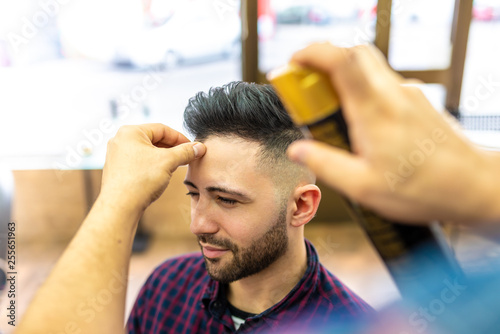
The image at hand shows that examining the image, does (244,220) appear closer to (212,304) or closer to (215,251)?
(215,251)

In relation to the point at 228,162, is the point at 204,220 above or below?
below

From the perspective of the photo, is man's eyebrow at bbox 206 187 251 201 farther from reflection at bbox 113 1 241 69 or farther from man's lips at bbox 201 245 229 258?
reflection at bbox 113 1 241 69

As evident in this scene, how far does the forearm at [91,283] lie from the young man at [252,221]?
0.48 metres

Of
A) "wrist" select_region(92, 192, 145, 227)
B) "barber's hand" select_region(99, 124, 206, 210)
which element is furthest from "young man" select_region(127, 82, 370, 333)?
"wrist" select_region(92, 192, 145, 227)

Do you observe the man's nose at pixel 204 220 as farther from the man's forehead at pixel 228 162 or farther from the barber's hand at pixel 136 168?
the barber's hand at pixel 136 168

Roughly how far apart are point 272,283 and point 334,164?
0.99m

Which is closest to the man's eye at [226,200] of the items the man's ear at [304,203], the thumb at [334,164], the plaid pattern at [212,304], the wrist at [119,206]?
the man's ear at [304,203]

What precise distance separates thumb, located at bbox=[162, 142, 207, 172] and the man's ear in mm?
389

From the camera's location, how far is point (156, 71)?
131 inches

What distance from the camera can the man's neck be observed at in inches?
53.5

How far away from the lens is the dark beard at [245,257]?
1.29 m

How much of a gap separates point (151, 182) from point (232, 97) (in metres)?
0.58

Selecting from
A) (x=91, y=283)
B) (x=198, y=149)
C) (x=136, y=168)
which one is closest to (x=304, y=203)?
(x=198, y=149)

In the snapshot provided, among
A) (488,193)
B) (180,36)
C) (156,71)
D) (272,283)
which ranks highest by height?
(488,193)
